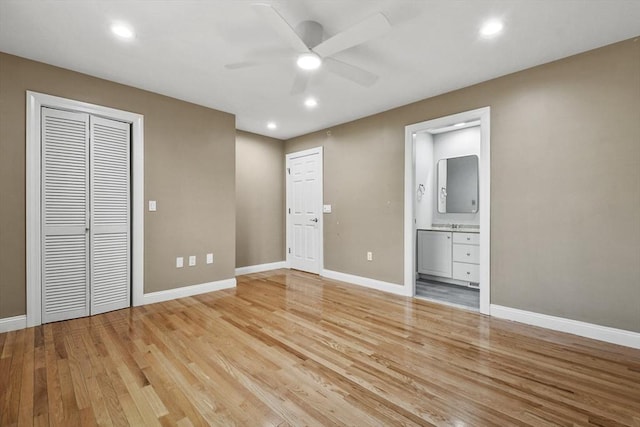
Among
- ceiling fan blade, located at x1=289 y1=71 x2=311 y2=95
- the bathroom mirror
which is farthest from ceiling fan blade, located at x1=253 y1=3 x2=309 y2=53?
the bathroom mirror

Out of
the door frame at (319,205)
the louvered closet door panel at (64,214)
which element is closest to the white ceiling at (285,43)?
the louvered closet door panel at (64,214)

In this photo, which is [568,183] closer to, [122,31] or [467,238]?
[467,238]

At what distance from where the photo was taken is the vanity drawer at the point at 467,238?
4.27m

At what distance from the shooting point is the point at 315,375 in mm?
1983

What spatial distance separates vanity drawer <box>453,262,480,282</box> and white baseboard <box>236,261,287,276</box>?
3101 millimetres

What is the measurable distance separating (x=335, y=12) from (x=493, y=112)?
2126mm

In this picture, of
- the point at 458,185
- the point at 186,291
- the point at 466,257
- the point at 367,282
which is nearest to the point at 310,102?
the point at 367,282

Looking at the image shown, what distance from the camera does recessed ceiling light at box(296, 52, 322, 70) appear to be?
2273 millimetres

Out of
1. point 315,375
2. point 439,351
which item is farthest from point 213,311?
point 439,351

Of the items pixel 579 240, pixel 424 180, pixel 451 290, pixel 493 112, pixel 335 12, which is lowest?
pixel 451 290

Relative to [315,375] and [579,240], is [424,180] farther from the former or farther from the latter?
[315,375]

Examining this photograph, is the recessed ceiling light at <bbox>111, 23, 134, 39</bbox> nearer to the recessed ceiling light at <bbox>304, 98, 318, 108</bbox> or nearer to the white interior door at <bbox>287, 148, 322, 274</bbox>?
the recessed ceiling light at <bbox>304, 98, 318, 108</bbox>

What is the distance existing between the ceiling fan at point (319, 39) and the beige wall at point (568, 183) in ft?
5.67

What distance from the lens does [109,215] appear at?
10.7 feet
